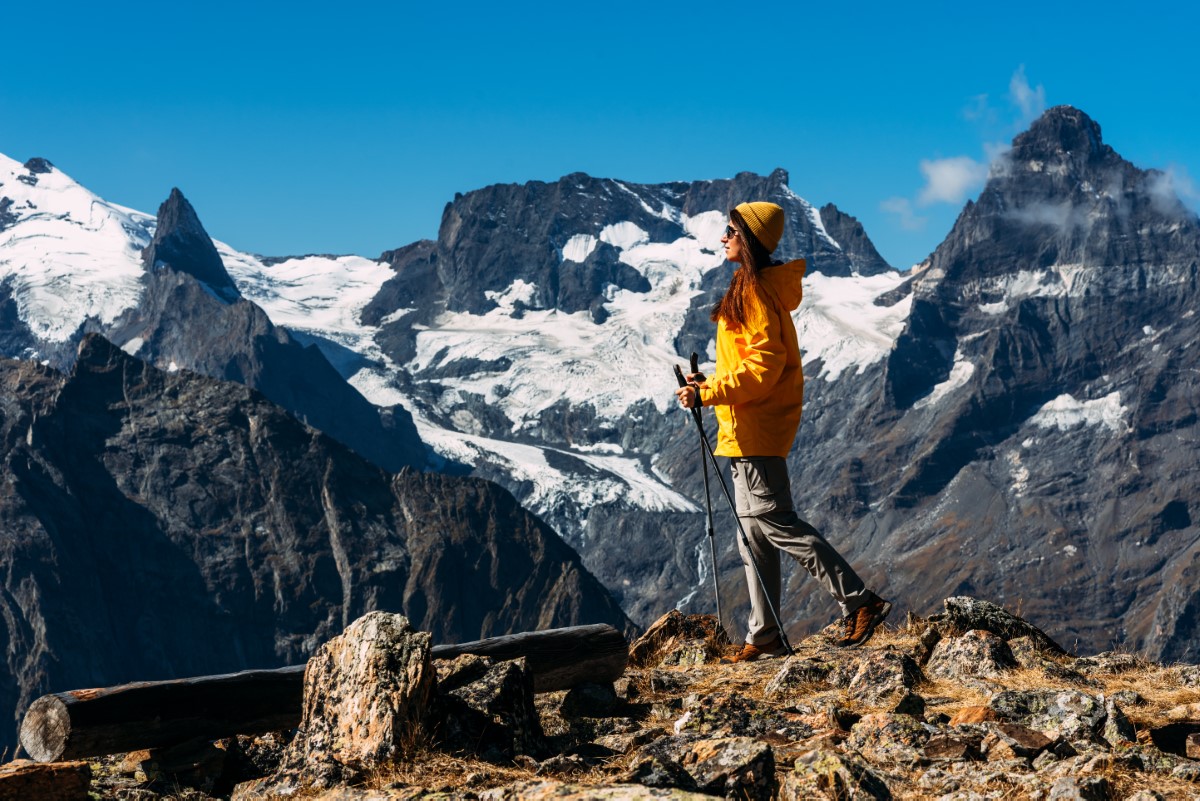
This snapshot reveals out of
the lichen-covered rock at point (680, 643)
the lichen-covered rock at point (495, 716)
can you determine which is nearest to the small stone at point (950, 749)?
the lichen-covered rock at point (495, 716)

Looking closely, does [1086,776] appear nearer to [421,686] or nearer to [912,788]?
[912,788]

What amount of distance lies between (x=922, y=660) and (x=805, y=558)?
2.22 meters

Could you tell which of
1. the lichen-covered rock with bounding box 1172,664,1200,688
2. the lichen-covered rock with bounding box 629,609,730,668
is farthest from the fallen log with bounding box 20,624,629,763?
the lichen-covered rock with bounding box 1172,664,1200,688

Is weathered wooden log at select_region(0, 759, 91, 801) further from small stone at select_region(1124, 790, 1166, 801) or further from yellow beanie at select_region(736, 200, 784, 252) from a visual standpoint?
yellow beanie at select_region(736, 200, 784, 252)

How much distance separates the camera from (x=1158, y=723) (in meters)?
12.2

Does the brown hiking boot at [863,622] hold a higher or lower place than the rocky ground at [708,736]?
higher

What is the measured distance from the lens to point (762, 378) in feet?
47.7

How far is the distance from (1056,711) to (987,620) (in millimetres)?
5028

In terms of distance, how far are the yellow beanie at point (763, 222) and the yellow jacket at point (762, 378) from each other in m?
0.38

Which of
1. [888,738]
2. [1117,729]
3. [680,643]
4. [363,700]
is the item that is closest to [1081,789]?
[888,738]

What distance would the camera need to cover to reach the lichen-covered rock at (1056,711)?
38.5ft

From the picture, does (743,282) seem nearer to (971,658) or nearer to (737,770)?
(971,658)

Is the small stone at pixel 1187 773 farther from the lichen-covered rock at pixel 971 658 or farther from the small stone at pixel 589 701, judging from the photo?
the small stone at pixel 589 701

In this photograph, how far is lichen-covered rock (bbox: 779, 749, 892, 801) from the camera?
9.13 m
